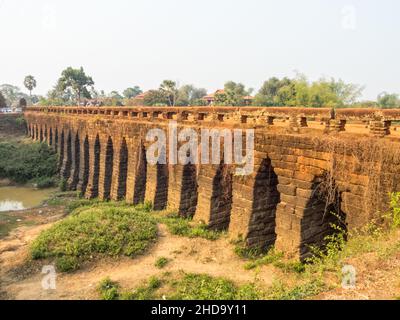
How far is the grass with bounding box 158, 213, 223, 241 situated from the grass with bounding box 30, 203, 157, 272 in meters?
0.64

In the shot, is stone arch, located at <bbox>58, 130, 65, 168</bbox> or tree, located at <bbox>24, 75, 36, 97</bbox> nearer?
stone arch, located at <bbox>58, 130, 65, 168</bbox>

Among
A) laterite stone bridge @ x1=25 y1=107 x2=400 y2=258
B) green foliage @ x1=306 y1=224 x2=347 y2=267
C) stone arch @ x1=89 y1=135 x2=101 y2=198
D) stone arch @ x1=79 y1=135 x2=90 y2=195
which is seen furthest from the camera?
stone arch @ x1=79 y1=135 x2=90 y2=195

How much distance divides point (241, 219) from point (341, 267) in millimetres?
4727

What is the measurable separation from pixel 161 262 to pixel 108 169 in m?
11.1

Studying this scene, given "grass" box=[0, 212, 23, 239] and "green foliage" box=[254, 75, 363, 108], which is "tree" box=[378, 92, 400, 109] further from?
"grass" box=[0, 212, 23, 239]

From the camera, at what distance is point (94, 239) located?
10.7 m

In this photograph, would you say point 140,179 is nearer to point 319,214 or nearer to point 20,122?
point 319,214

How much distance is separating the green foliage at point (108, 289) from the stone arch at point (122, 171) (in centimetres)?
975

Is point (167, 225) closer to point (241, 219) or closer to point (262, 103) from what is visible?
point (241, 219)

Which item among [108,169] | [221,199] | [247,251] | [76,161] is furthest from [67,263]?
[76,161]

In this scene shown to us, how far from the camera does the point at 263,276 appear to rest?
344 inches

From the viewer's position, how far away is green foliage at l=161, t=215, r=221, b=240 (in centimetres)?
1153

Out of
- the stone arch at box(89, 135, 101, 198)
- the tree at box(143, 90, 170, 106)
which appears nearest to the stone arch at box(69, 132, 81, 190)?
the stone arch at box(89, 135, 101, 198)

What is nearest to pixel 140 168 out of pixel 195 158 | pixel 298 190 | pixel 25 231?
pixel 195 158
